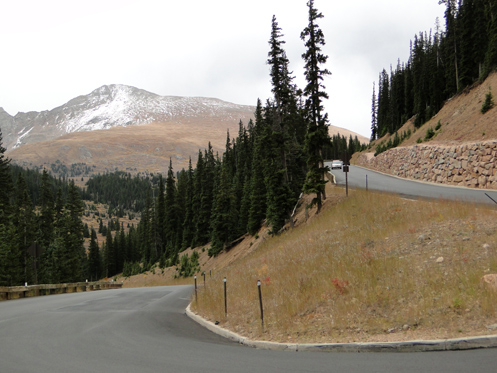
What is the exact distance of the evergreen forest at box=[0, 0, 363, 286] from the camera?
1092 inches

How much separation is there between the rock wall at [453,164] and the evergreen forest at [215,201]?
8719mm

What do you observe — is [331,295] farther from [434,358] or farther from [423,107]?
[423,107]

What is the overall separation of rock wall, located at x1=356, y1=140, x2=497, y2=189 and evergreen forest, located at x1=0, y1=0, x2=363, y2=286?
872 cm

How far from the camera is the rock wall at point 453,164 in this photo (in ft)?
84.9

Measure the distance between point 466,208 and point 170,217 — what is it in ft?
290

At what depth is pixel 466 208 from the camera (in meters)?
15.6

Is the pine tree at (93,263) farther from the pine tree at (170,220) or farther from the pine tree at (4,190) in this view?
the pine tree at (4,190)

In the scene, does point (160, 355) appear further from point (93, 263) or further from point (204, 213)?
point (93, 263)

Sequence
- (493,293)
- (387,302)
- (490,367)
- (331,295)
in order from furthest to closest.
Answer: (331,295), (387,302), (493,293), (490,367)

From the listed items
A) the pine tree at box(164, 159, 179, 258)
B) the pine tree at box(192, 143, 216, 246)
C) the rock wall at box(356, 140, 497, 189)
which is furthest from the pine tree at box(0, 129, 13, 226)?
the rock wall at box(356, 140, 497, 189)

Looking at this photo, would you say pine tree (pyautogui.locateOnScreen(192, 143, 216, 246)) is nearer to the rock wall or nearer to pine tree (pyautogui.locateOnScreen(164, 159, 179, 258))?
pine tree (pyautogui.locateOnScreen(164, 159, 179, 258))

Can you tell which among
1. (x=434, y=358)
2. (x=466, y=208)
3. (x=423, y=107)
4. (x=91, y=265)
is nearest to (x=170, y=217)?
(x=91, y=265)

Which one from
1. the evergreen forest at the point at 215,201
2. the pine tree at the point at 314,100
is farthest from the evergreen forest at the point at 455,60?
the pine tree at the point at 314,100

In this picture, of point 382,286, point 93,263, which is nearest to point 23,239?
point 382,286
